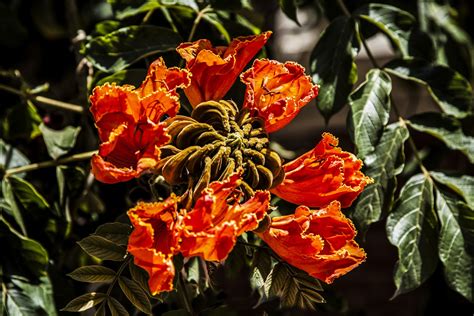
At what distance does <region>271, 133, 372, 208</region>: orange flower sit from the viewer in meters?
1.12

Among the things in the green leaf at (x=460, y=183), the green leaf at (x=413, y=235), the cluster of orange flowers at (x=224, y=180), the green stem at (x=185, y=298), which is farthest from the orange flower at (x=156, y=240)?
the green leaf at (x=460, y=183)

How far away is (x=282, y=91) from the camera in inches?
46.2

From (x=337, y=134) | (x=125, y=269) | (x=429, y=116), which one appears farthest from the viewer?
(x=337, y=134)

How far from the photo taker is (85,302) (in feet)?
3.80

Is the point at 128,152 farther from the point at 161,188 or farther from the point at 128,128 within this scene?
the point at 161,188

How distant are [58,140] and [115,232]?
403 millimetres

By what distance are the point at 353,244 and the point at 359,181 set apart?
0.28 feet

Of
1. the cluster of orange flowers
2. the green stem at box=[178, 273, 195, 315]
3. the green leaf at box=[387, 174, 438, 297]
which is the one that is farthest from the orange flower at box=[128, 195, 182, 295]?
the green leaf at box=[387, 174, 438, 297]

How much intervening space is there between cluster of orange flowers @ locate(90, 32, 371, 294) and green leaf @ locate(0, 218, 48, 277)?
0.37 m

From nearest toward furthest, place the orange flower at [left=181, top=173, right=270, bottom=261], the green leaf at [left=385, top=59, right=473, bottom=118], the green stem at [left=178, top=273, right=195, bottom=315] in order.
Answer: the orange flower at [left=181, top=173, right=270, bottom=261] < the green stem at [left=178, top=273, right=195, bottom=315] < the green leaf at [left=385, top=59, right=473, bottom=118]

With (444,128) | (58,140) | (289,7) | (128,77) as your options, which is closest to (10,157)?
(58,140)

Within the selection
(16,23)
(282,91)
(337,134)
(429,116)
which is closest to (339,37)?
(429,116)

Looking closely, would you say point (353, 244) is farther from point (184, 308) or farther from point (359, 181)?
point (184, 308)

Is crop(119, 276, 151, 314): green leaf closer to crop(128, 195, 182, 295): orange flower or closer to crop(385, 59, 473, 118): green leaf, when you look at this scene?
crop(128, 195, 182, 295): orange flower
